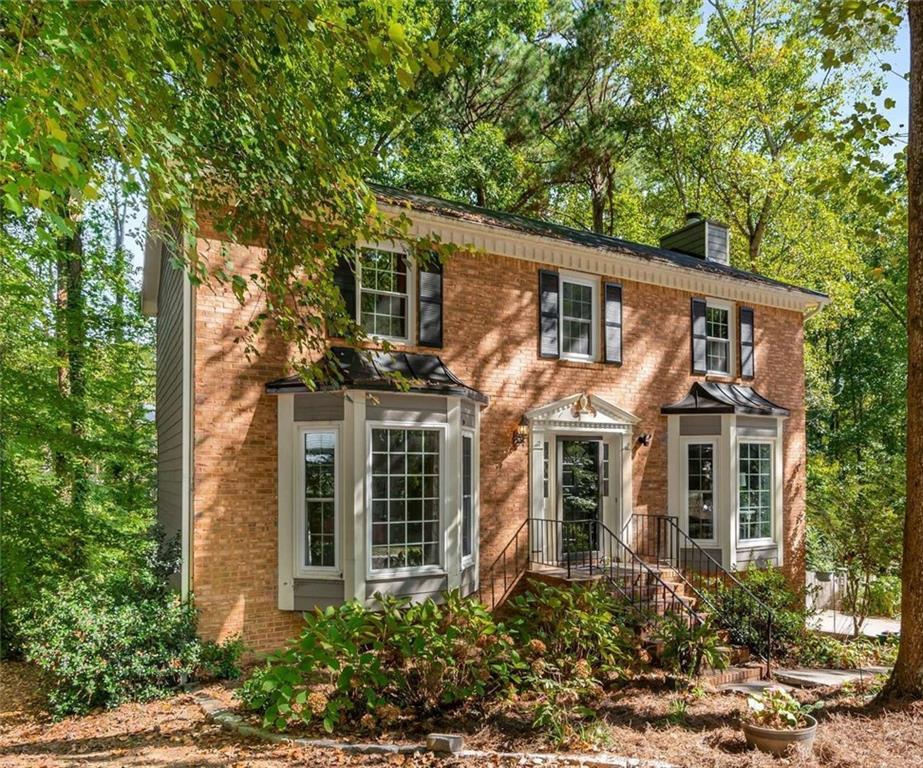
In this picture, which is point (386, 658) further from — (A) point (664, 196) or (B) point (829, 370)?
(B) point (829, 370)

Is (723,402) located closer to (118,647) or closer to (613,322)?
(613,322)

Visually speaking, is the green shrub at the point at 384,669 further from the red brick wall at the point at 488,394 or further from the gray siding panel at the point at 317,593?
the red brick wall at the point at 488,394

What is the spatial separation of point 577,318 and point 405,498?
15.8ft

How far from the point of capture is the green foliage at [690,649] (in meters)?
8.99

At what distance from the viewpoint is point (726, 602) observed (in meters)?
11.1

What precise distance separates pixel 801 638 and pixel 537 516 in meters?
4.33

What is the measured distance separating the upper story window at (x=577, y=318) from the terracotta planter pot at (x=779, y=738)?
724 centimetres

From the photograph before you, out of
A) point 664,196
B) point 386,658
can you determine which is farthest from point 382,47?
point 664,196

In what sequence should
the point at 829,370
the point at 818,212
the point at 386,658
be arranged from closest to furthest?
the point at 386,658 → the point at 818,212 → the point at 829,370

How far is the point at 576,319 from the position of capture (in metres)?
12.7

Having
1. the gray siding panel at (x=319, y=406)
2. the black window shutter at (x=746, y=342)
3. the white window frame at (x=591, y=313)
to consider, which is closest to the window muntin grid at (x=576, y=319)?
the white window frame at (x=591, y=313)

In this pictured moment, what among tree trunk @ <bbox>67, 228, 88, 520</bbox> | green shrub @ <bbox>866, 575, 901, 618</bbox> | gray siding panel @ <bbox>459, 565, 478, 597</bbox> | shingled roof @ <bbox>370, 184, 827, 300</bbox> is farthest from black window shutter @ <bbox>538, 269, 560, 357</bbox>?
tree trunk @ <bbox>67, 228, 88, 520</bbox>

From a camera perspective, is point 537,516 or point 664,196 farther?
A: point 664,196

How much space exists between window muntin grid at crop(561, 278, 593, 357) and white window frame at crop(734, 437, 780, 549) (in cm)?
353
